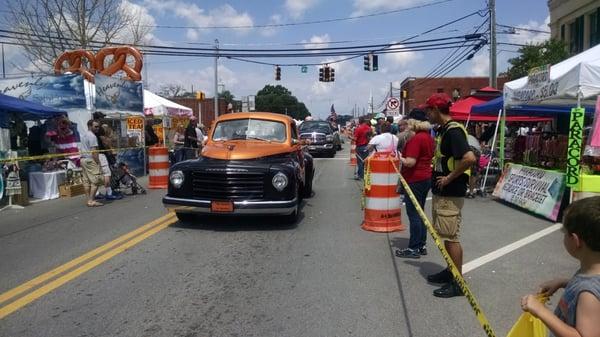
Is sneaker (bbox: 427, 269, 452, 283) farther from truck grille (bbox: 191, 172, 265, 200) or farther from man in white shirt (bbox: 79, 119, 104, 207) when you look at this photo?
man in white shirt (bbox: 79, 119, 104, 207)

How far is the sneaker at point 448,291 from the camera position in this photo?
500 centimetres

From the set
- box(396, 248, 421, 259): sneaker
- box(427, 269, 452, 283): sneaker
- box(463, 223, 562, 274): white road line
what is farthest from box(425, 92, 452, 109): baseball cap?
box(396, 248, 421, 259): sneaker

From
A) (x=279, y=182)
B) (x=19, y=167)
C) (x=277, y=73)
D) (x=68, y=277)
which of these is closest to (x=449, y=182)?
(x=279, y=182)

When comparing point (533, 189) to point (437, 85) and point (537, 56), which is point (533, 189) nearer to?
point (537, 56)

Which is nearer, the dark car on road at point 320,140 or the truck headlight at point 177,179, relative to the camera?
the truck headlight at point 177,179

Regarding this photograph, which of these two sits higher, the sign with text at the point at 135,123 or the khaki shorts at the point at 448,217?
the sign with text at the point at 135,123

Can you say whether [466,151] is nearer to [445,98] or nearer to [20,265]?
[445,98]

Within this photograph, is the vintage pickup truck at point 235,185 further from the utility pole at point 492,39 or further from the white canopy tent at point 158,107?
the utility pole at point 492,39

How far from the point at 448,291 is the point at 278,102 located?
103 m

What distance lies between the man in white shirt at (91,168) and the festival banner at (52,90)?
21.4 ft

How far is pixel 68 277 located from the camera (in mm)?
5668

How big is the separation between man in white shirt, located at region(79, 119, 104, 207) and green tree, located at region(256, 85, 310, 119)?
3484 inches

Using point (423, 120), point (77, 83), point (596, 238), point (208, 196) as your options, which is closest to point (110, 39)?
point (77, 83)

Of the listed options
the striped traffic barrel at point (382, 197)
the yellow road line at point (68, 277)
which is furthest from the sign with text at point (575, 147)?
the yellow road line at point (68, 277)
